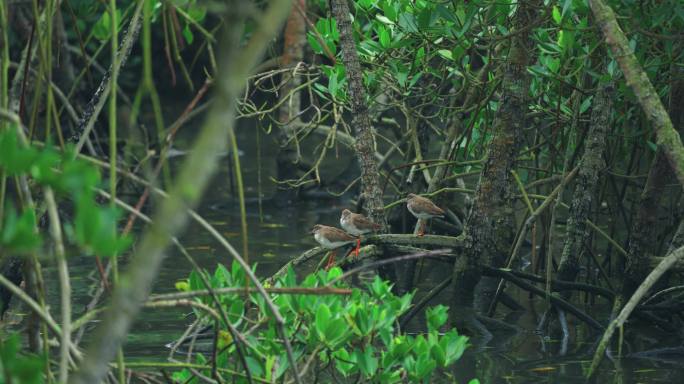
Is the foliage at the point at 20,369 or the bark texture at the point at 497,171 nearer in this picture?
the foliage at the point at 20,369

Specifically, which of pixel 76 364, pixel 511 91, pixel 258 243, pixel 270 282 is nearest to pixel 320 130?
pixel 258 243

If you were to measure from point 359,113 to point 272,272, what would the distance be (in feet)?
8.43

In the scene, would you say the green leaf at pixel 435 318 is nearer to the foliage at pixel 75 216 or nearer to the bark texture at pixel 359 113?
the bark texture at pixel 359 113

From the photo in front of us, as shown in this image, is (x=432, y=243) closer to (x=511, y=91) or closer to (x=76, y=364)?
(x=511, y=91)

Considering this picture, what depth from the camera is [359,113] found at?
5.91 metres

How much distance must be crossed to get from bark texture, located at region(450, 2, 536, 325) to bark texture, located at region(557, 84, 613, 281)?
0.40m

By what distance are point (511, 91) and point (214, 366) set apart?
9.41 ft

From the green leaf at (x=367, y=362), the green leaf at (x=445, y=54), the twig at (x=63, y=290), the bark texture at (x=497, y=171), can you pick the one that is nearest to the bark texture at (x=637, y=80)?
the green leaf at (x=367, y=362)

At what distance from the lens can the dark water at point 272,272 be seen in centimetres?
568

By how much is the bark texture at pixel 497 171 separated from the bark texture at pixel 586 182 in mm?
395

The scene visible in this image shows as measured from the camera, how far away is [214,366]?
359 centimetres

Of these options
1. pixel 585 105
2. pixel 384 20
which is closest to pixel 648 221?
pixel 585 105

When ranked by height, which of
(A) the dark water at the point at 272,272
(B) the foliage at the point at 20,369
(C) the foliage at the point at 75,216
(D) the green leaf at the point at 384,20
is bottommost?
(A) the dark water at the point at 272,272

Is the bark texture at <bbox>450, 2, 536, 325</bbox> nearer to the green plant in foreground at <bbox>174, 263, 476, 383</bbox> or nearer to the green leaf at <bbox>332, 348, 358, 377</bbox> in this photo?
the green plant in foreground at <bbox>174, 263, 476, 383</bbox>
